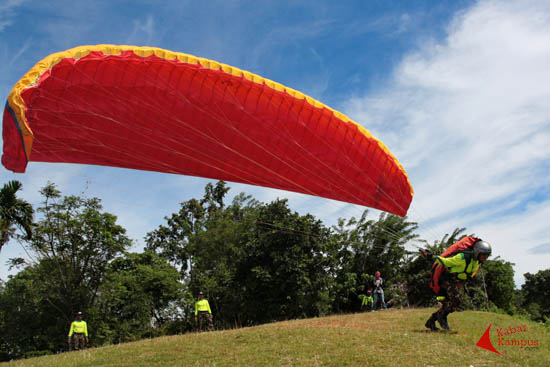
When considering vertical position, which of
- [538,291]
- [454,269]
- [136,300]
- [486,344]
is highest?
[136,300]

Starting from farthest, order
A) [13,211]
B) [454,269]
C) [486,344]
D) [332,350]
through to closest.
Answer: [13,211] → [454,269] → [486,344] → [332,350]

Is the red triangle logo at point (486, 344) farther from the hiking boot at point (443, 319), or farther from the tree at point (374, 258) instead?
the tree at point (374, 258)

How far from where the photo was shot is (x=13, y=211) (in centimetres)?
2098

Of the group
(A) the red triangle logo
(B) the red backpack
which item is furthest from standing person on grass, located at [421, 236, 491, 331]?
(A) the red triangle logo

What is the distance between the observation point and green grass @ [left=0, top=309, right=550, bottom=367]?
738 cm

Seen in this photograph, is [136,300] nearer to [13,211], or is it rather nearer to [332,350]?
[13,211]

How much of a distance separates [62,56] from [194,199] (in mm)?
35114

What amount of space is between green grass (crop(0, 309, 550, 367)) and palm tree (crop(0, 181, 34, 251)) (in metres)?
14.0

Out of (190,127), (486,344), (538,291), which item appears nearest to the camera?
(486,344)

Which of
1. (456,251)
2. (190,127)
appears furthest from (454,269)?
(190,127)

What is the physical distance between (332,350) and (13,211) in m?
19.7

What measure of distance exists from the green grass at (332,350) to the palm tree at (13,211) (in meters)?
14.0

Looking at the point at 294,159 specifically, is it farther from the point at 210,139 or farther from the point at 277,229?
the point at 277,229

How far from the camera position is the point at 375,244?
27875 millimetres
